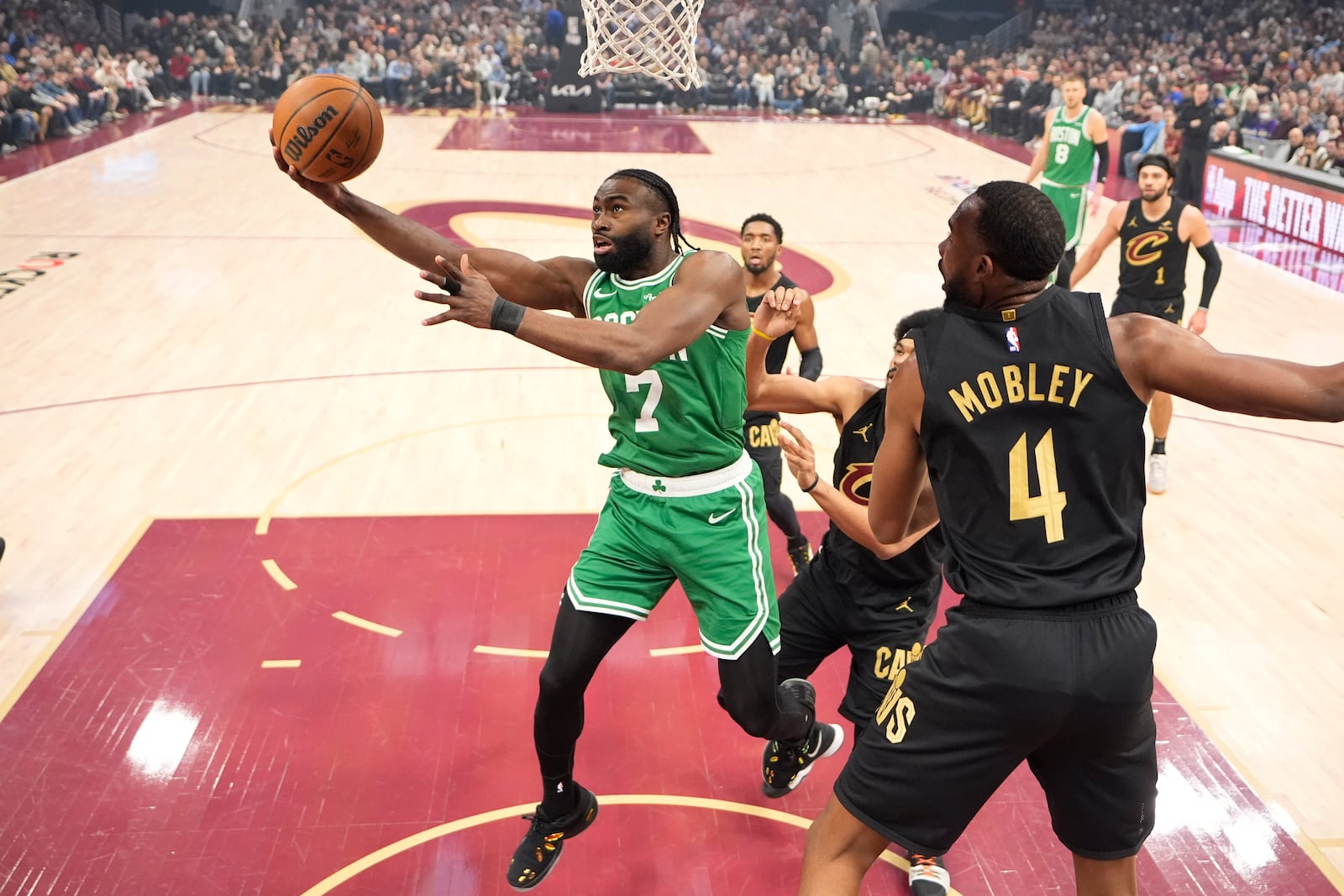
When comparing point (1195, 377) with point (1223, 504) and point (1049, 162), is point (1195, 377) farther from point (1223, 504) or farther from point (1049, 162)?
point (1049, 162)

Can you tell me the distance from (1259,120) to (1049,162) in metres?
11.4

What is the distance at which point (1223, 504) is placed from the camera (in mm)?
6918

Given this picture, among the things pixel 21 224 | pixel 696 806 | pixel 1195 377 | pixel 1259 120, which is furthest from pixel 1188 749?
pixel 1259 120

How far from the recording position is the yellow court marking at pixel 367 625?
5.29 meters

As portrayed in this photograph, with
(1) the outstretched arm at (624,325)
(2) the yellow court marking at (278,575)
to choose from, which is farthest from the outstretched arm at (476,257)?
(2) the yellow court marking at (278,575)

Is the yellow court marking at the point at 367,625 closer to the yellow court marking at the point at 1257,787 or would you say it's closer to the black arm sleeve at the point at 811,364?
the black arm sleeve at the point at 811,364

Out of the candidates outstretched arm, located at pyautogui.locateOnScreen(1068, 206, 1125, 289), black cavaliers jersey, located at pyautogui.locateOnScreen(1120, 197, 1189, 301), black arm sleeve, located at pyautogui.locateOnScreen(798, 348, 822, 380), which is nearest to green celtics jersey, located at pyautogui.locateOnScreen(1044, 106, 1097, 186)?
outstretched arm, located at pyautogui.locateOnScreen(1068, 206, 1125, 289)

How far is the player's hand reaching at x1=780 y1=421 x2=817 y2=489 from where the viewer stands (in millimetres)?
3420

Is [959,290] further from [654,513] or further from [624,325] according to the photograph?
[654,513]

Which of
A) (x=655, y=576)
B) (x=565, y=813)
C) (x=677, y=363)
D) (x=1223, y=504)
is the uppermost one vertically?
(x=677, y=363)

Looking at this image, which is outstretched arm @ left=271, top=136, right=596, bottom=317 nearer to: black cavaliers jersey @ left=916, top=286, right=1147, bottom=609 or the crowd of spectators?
black cavaliers jersey @ left=916, top=286, right=1147, bottom=609

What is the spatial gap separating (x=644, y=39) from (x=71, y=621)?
433cm

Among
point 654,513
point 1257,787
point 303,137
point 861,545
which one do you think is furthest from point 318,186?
point 1257,787

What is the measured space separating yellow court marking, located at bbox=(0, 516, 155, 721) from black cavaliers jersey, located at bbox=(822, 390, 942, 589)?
10.6ft
